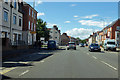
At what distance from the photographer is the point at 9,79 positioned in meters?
6.16

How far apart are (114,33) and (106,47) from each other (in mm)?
27433

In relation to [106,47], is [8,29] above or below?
above

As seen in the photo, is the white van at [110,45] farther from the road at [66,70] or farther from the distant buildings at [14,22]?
the road at [66,70]

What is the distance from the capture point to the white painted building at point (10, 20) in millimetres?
22984

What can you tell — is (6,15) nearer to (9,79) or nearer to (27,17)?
(27,17)

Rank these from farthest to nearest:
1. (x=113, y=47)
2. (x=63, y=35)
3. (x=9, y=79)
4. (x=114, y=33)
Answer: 1. (x=63, y=35)
2. (x=114, y=33)
3. (x=113, y=47)
4. (x=9, y=79)

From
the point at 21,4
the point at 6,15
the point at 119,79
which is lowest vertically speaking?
the point at 119,79

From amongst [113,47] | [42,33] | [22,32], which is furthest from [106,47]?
[42,33]

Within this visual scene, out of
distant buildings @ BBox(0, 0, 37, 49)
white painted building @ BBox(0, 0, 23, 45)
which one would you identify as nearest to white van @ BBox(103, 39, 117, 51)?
distant buildings @ BBox(0, 0, 37, 49)

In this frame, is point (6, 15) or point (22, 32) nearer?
point (6, 15)

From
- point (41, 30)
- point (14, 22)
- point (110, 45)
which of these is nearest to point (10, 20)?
point (14, 22)

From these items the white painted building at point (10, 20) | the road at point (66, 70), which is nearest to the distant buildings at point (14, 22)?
the white painted building at point (10, 20)

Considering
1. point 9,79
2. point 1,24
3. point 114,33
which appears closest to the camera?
point 9,79

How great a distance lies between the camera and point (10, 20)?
1016 inches
